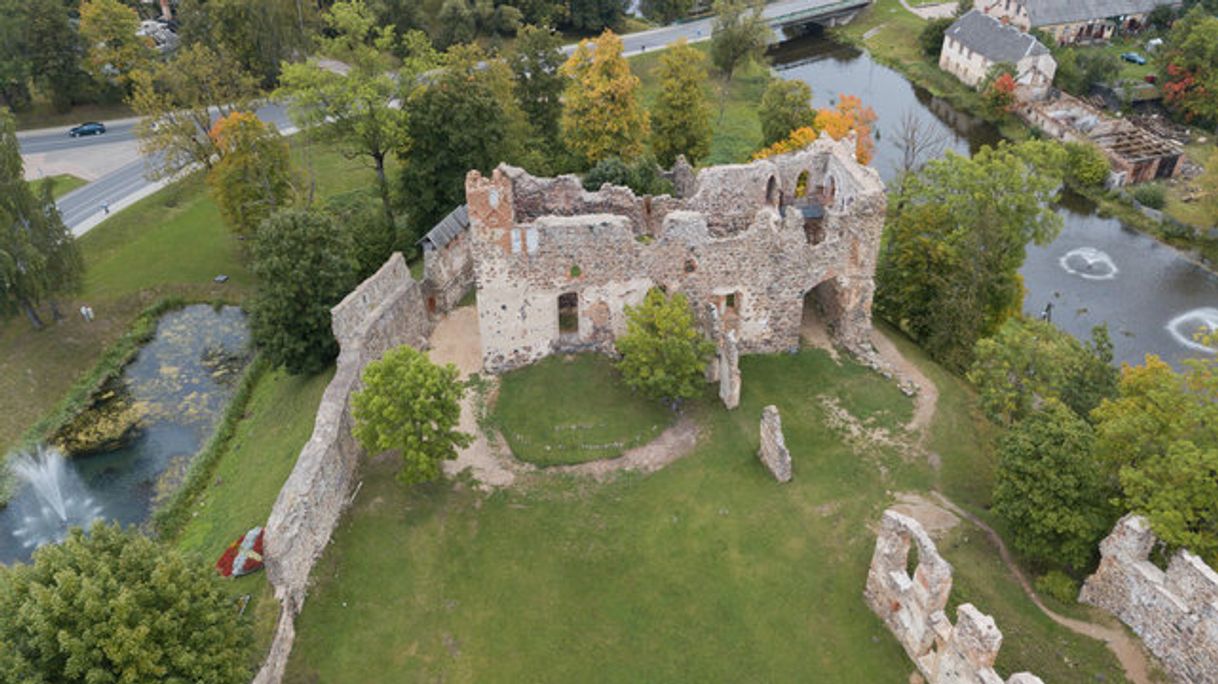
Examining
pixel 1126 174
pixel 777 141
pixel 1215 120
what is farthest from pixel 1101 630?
pixel 1215 120

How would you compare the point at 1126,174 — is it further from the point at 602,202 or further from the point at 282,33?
the point at 282,33

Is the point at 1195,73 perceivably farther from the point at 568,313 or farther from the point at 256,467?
the point at 256,467

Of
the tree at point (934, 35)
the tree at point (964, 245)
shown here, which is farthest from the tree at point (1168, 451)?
the tree at point (934, 35)

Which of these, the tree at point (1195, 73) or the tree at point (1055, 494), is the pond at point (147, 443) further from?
the tree at point (1195, 73)

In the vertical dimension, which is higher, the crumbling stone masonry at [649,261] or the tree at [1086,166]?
the crumbling stone masonry at [649,261]

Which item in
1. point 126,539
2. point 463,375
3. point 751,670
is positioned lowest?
point 751,670

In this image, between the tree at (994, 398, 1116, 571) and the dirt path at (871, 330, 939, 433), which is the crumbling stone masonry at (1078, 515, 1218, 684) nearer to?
the tree at (994, 398, 1116, 571)
